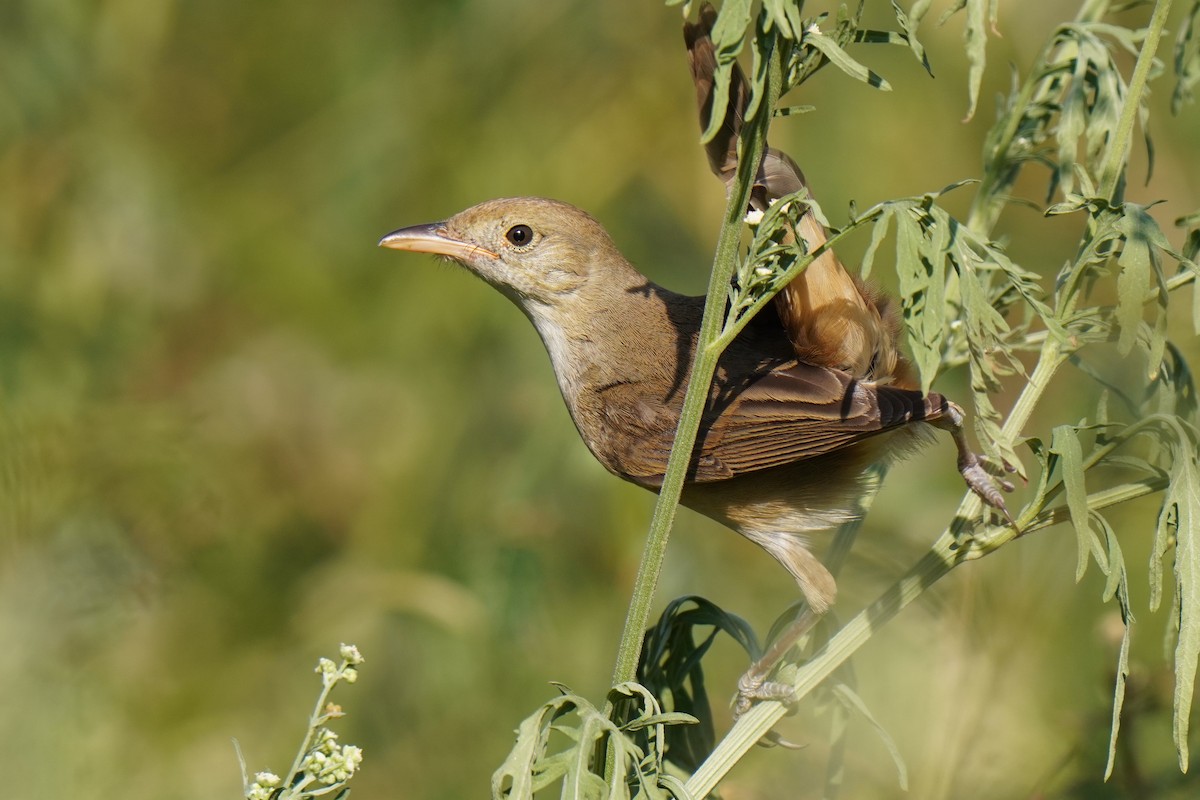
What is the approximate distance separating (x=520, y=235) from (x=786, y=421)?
103 centimetres

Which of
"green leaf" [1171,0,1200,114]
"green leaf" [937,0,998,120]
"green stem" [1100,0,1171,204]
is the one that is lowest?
"green stem" [1100,0,1171,204]

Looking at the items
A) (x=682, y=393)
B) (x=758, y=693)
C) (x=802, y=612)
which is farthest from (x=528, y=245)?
(x=758, y=693)

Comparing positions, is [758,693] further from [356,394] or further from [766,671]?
[356,394]

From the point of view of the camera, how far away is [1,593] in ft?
11.5

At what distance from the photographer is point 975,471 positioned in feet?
7.67

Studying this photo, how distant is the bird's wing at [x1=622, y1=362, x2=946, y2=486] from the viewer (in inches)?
114

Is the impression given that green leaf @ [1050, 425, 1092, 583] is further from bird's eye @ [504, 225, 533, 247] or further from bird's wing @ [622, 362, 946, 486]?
bird's eye @ [504, 225, 533, 247]

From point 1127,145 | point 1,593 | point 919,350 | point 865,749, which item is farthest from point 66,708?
point 1127,145

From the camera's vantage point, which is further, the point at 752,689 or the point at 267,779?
the point at 752,689

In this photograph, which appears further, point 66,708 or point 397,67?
point 397,67

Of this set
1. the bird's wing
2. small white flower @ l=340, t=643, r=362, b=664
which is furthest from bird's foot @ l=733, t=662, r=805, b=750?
small white flower @ l=340, t=643, r=362, b=664

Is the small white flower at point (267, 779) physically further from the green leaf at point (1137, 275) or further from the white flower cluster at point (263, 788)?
the green leaf at point (1137, 275)

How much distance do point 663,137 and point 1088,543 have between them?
364 cm

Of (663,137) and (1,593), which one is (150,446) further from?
(663,137)
